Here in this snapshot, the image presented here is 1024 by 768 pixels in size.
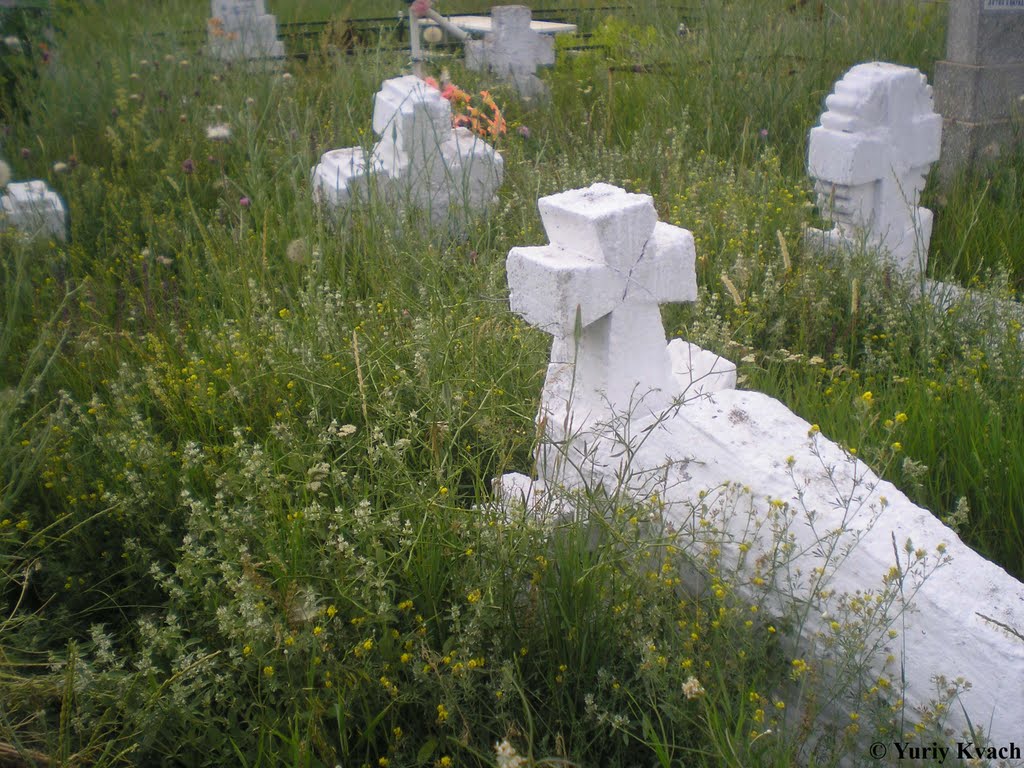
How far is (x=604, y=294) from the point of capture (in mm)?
1986

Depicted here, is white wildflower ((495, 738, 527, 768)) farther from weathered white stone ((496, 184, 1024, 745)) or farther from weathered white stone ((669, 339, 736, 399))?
weathered white stone ((669, 339, 736, 399))

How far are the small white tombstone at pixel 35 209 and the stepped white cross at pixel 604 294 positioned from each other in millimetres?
2801

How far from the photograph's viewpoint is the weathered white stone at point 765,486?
1561 millimetres

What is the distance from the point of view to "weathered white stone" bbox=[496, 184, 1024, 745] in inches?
61.4

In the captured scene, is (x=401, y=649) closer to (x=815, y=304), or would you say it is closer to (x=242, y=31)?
(x=815, y=304)

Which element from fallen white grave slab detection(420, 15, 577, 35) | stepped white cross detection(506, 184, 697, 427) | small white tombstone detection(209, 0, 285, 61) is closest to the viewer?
stepped white cross detection(506, 184, 697, 427)

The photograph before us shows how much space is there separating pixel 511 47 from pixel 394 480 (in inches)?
249

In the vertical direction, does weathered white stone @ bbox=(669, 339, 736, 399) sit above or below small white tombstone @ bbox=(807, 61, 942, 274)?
below

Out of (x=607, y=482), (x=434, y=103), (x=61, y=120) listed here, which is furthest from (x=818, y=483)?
(x=61, y=120)

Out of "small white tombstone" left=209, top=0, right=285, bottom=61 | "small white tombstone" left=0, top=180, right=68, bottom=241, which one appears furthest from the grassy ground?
"small white tombstone" left=209, top=0, right=285, bottom=61

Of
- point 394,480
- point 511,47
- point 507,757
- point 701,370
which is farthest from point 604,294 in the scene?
point 511,47

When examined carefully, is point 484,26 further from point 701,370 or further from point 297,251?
point 701,370

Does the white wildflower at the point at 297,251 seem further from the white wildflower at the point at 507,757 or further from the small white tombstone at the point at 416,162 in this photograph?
the white wildflower at the point at 507,757

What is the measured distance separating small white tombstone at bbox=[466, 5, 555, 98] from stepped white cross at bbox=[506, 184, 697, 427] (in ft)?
18.8
